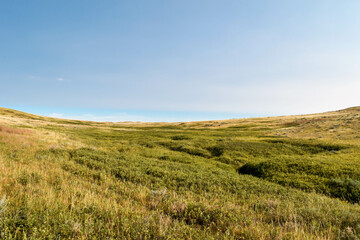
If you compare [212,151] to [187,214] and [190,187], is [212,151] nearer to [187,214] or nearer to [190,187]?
[190,187]

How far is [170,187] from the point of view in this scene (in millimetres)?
9391

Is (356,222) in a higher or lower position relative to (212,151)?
higher

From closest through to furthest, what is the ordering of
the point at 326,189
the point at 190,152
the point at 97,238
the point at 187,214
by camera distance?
1. the point at 97,238
2. the point at 187,214
3. the point at 326,189
4. the point at 190,152

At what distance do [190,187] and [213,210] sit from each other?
4070 millimetres

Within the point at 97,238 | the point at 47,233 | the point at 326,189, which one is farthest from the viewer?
the point at 326,189

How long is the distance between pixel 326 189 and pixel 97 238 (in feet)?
47.4

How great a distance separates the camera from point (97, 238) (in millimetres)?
3959

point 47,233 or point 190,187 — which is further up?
point 47,233

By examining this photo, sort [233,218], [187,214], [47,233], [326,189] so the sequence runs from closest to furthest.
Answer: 1. [47,233]
2. [233,218]
3. [187,214]
4. [326,189]

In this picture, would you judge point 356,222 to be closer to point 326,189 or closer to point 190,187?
point 190,187

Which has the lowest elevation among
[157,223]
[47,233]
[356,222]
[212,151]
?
[212,151]

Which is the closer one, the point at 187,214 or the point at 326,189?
the point at 187,214

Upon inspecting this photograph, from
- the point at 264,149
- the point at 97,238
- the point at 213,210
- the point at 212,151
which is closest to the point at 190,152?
the point at 212,151

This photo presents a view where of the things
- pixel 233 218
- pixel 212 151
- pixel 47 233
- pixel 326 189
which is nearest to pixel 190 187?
pixel 233 218
